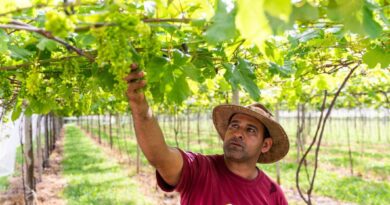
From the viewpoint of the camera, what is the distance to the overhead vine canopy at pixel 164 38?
3.30ft

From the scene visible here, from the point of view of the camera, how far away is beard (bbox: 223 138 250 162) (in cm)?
280

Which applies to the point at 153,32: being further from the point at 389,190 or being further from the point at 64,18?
the point at 389,190

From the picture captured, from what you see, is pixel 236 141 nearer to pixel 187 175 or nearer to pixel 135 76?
pixel 187 175

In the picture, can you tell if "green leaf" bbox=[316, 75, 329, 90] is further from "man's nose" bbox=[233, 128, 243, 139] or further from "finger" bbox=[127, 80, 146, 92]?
"finger" bbox=[127, 80, 146, 92]

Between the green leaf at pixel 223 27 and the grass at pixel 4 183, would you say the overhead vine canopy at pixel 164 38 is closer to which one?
the green leaf at pixel 223 27

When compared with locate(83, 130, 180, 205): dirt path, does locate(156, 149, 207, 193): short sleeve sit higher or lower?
higher

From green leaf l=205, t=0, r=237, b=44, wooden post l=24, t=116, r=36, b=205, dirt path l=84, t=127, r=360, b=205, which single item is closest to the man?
green leaf l=205, t=0, r=237, b=44

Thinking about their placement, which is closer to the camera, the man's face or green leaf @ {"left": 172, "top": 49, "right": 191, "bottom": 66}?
green leaf @ {"left": 172, "top": 49, "right": 191, "bottom": 66}

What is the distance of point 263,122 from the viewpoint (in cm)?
306

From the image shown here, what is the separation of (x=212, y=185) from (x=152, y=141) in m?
0.58

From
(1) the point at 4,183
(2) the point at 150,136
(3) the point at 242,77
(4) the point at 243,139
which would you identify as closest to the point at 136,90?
(3) the point at 242,77

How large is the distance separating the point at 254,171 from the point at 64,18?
2.25m

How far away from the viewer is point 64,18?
96 cm

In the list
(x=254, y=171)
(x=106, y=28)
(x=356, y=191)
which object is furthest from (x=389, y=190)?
(x=106, y=28)
